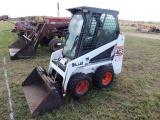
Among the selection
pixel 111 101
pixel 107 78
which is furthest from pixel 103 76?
pixel 111 101

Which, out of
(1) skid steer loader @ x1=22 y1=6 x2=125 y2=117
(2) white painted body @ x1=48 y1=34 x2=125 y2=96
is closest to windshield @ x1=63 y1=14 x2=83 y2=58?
(1) skid steer loader @ x1=22 y1=6 x2=125 y2=117

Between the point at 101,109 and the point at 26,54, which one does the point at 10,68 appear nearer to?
the point at 26,54

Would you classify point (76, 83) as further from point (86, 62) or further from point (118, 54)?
point (118, 54)

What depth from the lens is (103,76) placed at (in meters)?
3.81

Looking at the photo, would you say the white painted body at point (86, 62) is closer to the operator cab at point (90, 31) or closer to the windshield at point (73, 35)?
the operator cab at point (90, 31)

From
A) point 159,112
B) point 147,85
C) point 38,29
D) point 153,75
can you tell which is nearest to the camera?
point 159,112

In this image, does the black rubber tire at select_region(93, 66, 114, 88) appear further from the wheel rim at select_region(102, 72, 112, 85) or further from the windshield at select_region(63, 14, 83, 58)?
the windshield at select_region(63, 14, 83, 58)

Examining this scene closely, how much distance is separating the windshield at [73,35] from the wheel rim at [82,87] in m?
0.63

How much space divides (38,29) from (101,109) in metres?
5.30

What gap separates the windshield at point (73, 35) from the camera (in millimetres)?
3580

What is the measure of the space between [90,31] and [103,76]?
3.55ft

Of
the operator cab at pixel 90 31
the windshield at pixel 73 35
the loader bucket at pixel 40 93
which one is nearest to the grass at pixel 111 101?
the loader bucket at pixel 40 93

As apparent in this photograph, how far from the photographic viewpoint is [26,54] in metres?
6.49

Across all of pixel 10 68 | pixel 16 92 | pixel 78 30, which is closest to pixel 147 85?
pixel 78 30
